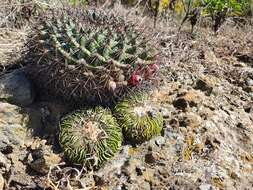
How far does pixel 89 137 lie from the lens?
3.13 m

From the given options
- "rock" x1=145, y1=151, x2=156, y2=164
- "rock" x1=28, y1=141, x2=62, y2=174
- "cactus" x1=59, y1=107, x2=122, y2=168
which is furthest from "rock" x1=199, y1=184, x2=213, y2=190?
"rock" x1=28, y1=141, x2=62, y2=174

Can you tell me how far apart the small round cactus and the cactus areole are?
93mm

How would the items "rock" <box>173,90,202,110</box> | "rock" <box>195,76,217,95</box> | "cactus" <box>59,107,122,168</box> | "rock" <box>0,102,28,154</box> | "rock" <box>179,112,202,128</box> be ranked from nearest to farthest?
1. "cactus" <box>59,107,122,168</box>
2. "rock" <box>0,102,28,154</box>
3. "rock" <box>179,112,202,128</box>
4. "rock" <box>173,90,202,110</box>
5. "rock" <box>195,76,217,95</box>

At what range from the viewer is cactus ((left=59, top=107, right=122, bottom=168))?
3.12 meters

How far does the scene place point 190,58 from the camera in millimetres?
4406

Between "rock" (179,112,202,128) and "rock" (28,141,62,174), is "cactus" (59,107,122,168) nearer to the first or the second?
"rock" (28,141,62,174)

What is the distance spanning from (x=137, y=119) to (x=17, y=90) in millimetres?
845

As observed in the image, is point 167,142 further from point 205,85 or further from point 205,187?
point 205,85

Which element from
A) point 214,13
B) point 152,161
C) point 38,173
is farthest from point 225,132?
point 214,13

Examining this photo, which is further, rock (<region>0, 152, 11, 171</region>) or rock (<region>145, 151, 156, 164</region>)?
rock (<region>145, 151, 156, 164</region>)

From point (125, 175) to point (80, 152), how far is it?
33 cm

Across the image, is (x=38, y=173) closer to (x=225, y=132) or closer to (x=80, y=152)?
(x=80, y=152)

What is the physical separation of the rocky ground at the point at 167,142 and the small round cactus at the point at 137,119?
9 centimetres

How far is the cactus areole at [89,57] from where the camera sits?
10.4ft
